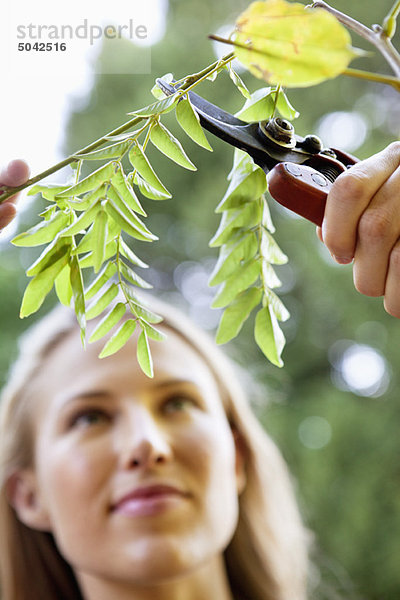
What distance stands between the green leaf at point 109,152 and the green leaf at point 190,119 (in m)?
0.04

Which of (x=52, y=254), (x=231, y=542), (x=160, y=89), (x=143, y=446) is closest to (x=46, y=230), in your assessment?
(x=52, y=254)

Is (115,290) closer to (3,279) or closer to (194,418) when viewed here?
(194,418)

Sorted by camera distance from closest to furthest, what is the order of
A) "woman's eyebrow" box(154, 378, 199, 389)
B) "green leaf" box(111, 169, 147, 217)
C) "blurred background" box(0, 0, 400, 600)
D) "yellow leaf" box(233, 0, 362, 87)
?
"yellow leaf" box(233, 0, 362, 87), "green leaf" box(111, 169, 147, 217), "woman's eyebrow" box(154, 378, 199, 389), "blurred background" box(0, 0, 400, 600)

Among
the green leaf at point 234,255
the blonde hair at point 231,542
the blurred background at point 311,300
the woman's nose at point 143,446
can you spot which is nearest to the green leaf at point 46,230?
the green leaf at point 234,255

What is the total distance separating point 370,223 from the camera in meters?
0.40

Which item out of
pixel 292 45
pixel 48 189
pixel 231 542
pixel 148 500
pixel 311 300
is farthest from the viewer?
pixel 311 300

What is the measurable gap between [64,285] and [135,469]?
46cm

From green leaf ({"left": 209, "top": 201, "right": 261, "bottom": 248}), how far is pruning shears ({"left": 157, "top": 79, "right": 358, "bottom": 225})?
44 millimetres

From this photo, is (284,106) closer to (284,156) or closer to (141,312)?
(284,156)

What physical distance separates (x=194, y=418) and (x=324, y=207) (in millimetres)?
559

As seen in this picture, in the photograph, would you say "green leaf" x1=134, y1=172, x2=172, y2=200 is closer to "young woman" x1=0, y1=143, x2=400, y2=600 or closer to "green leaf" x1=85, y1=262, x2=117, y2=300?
"green leaf" x1=85, y1=262, x2=117, y2=300

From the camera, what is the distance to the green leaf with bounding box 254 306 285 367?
1.51ft

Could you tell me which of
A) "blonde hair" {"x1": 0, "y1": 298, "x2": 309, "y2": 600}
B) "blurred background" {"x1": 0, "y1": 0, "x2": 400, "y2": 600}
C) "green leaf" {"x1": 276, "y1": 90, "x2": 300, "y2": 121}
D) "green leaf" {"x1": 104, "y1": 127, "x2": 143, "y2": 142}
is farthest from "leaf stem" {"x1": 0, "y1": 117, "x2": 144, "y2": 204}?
"blurred background" {"x1": 0, "y1": 0, "x2": 400, "y2": 600}

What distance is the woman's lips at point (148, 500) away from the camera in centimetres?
81
